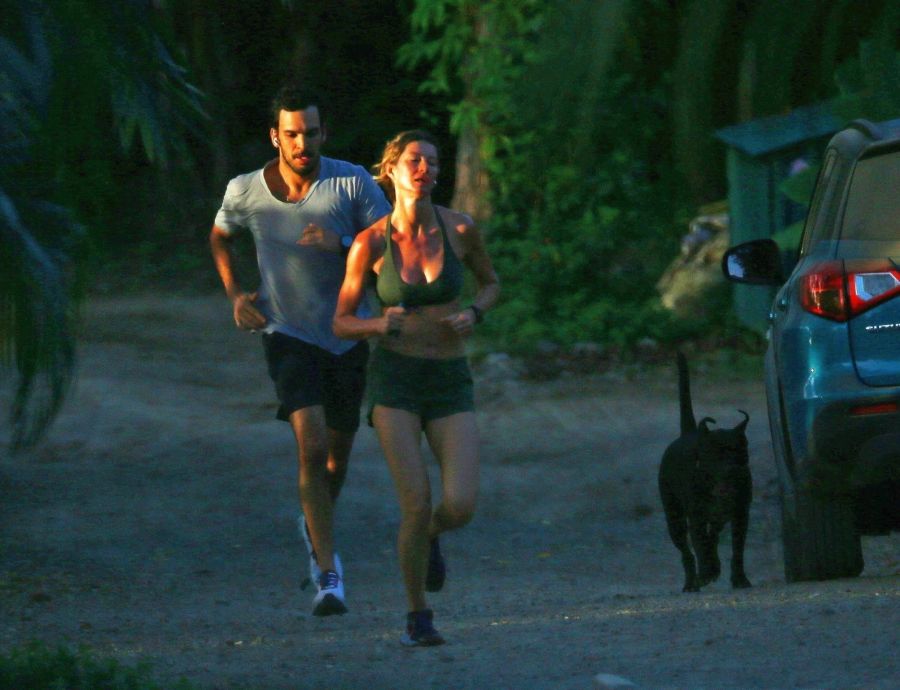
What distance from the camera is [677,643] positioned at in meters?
4.67

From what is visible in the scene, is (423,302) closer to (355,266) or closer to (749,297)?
(355,266)

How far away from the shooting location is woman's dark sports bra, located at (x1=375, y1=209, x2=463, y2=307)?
15.9ft

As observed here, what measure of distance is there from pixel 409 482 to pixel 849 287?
1488 mm

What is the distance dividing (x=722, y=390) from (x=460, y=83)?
A: 33.1 ft

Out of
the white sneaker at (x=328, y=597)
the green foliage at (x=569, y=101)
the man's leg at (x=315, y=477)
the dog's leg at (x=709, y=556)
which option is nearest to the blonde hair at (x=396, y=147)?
the man's leg at (x=315, y=477)

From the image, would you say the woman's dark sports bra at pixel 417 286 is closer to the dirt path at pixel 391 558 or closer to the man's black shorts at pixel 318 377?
the man's black shorts at pixel 318 377

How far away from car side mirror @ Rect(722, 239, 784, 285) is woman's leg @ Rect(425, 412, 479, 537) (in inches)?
53.8

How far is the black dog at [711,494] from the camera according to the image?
21.0ft

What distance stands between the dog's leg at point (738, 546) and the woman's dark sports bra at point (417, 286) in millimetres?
2132

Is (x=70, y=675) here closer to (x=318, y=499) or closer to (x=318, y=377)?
(x=318, y=499)

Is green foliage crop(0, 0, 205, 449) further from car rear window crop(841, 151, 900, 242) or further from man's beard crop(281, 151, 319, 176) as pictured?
man's beard crop(281, 151, 319, 176)

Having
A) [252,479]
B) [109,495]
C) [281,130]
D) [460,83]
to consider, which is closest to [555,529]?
[252,479]

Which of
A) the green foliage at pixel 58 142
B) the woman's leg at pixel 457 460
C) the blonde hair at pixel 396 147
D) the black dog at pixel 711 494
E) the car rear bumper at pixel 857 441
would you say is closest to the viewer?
the green foliage at pixel 58 142

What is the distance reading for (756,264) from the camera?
5.72 metres
